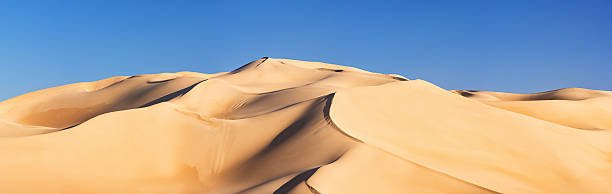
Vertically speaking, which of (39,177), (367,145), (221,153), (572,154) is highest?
(572,154)

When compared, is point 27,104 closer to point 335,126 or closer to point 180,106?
point 180,106

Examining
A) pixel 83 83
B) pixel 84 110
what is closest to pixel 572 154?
pixel 84 110

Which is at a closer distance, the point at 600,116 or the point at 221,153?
the point at 221,153

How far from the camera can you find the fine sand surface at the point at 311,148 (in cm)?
905

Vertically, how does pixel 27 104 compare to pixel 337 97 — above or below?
below

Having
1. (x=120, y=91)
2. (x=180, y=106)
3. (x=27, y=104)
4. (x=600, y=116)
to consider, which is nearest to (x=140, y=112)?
(x=180, y=106)

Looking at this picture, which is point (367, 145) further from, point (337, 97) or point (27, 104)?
point (27, 104)

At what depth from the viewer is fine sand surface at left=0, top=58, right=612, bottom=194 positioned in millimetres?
9047

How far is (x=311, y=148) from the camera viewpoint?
34.2 feet

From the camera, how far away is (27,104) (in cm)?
2320

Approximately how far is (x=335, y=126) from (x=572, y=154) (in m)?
6.09

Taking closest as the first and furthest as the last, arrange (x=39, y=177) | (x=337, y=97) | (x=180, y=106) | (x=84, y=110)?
(x=39, y=177), (x=337, y=97), (x=180, y=106), (x=84, y=110)

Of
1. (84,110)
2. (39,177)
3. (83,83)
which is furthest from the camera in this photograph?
(83,83)

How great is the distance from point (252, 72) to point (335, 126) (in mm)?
12770
